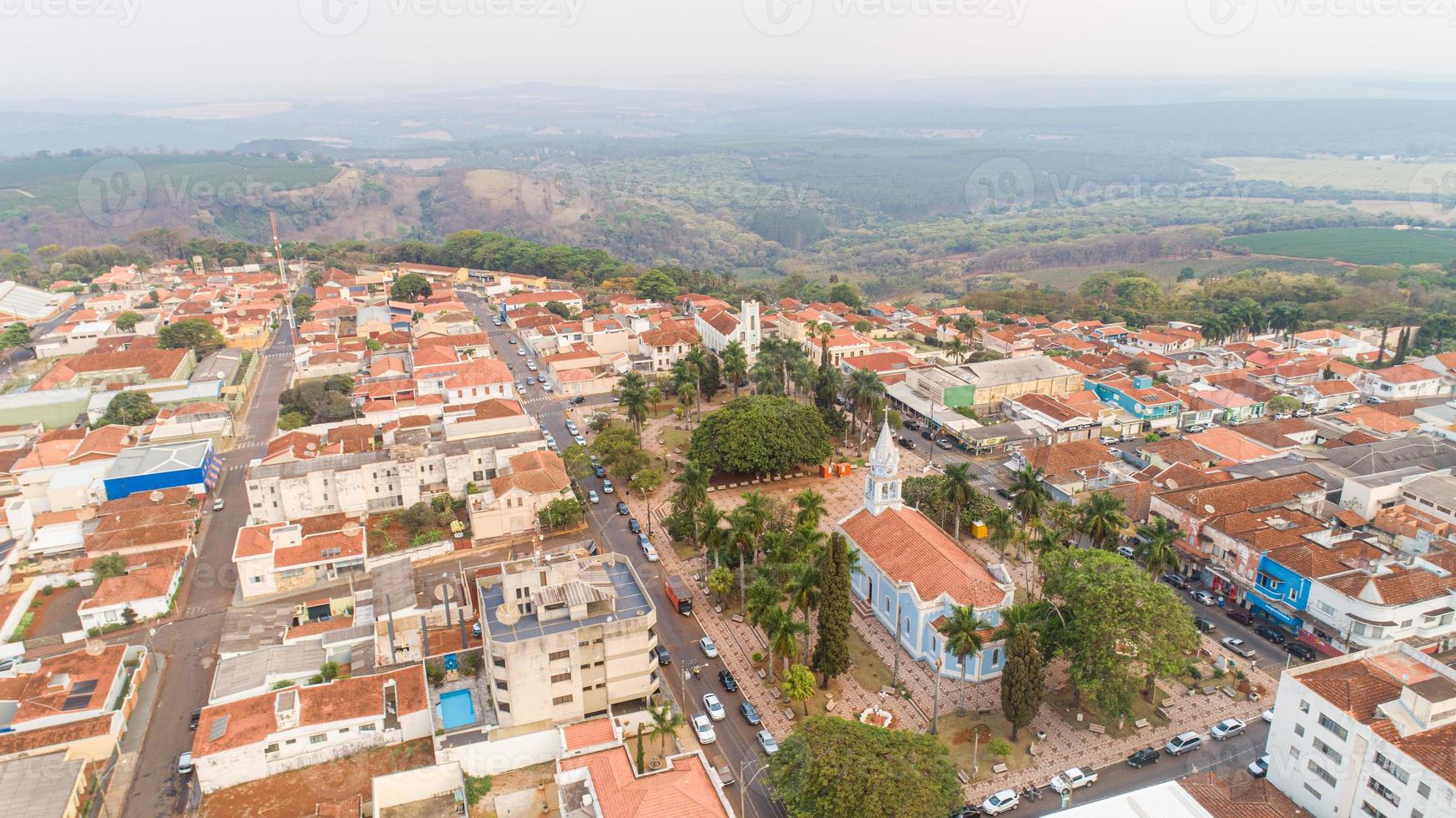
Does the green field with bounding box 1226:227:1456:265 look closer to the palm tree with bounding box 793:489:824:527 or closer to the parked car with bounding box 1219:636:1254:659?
the parked car with bounding box 1219:636:1254:659

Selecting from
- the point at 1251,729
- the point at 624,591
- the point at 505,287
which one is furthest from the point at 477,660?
the point at 505,287

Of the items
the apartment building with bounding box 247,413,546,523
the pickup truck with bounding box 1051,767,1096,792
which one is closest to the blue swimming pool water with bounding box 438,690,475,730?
the apartment building with bounding box 247,413,546,523

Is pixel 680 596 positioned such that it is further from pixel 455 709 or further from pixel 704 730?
pixel 455 709

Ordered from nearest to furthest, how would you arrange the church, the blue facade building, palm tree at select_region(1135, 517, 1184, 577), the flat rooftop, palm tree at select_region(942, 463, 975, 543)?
the flat rooftop
the church
palm tree at select_region(1135, 517, 1184, 577)
palm tree at select_region(942, 463, 975, 543)
the blue facade building

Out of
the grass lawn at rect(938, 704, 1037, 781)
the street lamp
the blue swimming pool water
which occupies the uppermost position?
the blue swimming pool water

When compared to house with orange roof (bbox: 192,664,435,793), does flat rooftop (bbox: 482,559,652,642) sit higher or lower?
higher

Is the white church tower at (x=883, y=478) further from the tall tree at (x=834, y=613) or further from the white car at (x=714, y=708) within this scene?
the white car at (x=714, y=708)
